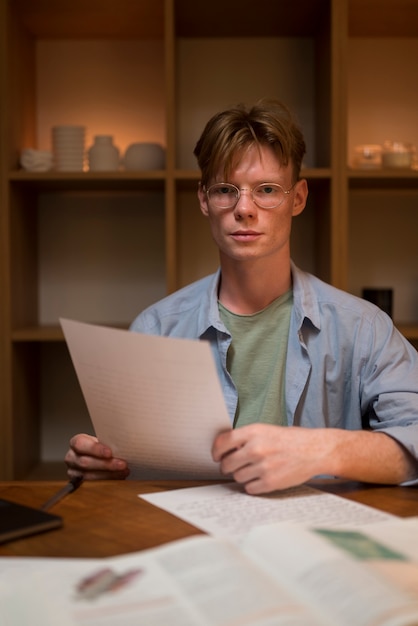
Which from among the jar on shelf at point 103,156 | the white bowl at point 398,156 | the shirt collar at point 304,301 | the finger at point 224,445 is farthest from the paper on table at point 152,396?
the white bowl at point 398,156

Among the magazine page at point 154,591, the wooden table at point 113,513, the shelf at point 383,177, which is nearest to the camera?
the magazine page at point 154,591

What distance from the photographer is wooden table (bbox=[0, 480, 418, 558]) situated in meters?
0.75

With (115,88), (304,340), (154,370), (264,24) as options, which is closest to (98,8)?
(115,88)

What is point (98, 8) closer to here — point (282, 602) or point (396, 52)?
point (396, 52)

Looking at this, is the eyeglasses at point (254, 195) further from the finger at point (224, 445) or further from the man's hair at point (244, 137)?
the finger at point (224, 445)

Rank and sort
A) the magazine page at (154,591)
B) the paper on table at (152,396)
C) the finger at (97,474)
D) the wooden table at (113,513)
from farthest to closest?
the finger at (97,474)
the paper on table at (152,396)
the wooden table at (113,513)
the magazine page at (154,591)

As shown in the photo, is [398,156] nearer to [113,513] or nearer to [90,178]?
[90,178]

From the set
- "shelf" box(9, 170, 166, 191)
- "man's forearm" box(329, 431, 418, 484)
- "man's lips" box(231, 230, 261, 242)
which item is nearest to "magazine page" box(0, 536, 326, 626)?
"man's forearm" box(329, 431, 418, 484)

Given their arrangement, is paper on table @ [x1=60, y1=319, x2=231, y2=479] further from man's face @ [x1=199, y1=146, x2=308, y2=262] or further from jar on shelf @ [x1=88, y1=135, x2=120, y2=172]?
jar on shelf @ [x1=88, y1=135, x2=120, y2=172]

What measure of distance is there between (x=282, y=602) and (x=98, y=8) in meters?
2.16

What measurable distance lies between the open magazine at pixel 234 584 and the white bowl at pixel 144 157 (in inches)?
68.6

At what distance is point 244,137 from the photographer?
1.38 meters

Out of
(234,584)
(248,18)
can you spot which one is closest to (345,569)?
(234,584)

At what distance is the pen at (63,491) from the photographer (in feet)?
3.02
